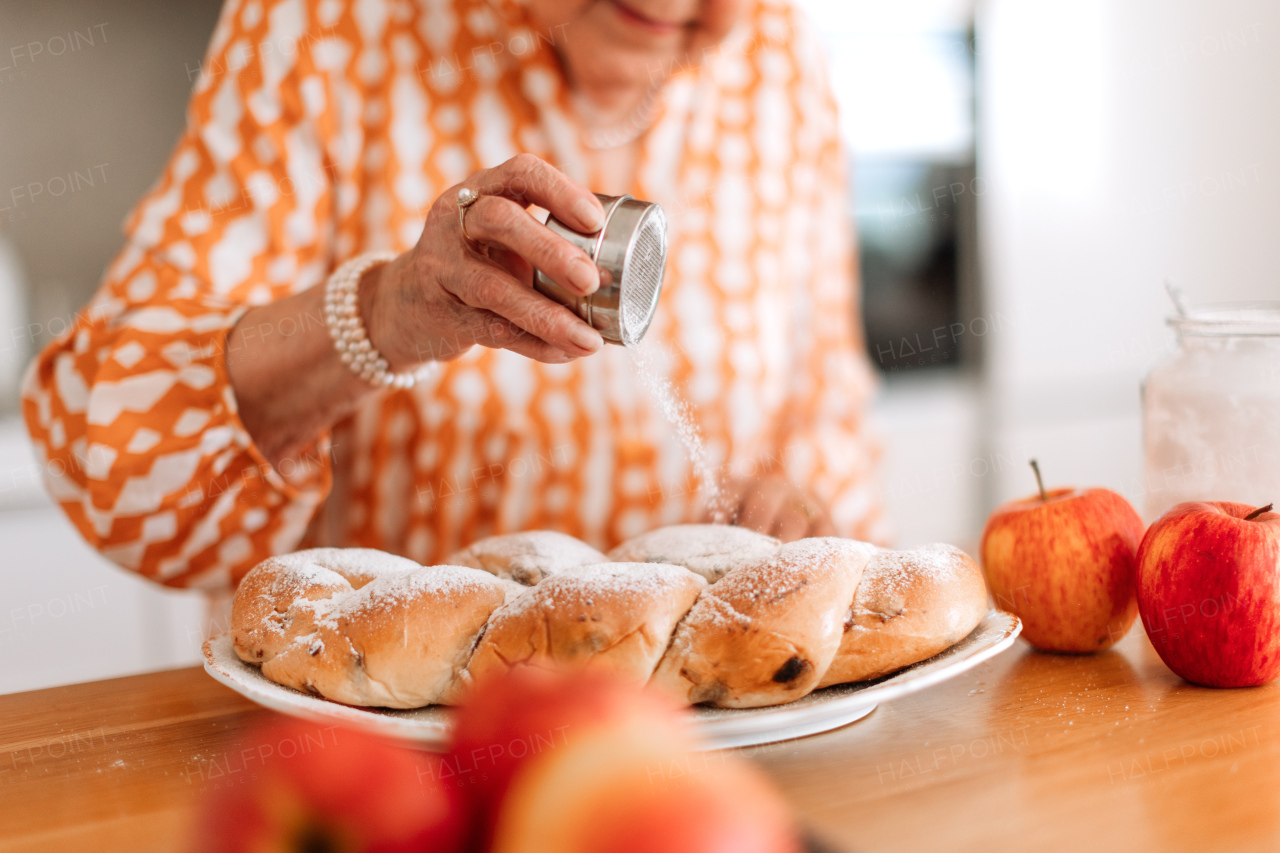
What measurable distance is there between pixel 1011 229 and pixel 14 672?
2545mm

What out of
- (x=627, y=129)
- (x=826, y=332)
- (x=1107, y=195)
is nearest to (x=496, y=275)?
(x=627, y=129)

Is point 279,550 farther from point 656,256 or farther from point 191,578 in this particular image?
point 656,256

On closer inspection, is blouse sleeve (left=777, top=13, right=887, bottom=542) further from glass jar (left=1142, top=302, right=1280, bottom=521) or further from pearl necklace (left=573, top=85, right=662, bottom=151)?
glass jar (left=1142, top=302, right=1280, bottom=521)

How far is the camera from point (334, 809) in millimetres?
315

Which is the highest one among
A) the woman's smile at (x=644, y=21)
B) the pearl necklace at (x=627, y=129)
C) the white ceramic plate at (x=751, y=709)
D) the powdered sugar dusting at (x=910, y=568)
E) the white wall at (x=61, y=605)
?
the woman's smile at (x=644, y=21)

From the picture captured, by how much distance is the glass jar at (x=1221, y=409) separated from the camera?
695 mm

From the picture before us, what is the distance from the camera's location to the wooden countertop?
444mm

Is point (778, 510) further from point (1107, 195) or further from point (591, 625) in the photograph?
point (1107, 195)

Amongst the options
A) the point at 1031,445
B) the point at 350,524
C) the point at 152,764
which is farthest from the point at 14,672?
the point at 1031,445

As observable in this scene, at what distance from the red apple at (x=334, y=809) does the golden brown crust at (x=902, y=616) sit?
10.5 inches

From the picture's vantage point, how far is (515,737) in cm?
32

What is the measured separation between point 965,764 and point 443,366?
68cm

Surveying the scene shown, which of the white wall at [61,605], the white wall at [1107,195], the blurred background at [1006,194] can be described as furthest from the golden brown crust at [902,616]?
the white wall at [1107,195]

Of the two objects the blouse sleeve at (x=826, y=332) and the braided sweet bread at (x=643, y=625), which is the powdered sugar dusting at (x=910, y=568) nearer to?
the braided sweet bread at (x=643, y=625)
